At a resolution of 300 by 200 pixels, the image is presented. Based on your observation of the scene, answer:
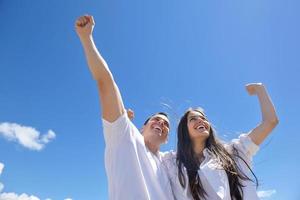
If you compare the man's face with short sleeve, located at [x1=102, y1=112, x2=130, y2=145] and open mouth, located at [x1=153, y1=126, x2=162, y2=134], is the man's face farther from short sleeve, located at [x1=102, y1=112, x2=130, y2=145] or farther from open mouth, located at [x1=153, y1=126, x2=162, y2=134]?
short sleeve, located at [x1=102, y1=112, x2=130, y2=145]

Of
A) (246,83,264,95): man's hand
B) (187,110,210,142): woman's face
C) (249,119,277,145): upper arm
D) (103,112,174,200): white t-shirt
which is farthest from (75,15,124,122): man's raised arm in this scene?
(246,83,264,95): man's hand

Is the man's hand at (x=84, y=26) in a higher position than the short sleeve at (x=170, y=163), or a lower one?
higher

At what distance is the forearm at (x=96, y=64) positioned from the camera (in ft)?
12.1

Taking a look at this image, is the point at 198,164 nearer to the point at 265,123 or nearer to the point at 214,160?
the point at 214,160

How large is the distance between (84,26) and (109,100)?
0.97 m

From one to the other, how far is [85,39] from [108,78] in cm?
55

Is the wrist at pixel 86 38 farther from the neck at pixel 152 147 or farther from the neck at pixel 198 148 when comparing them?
the neck at pixel 198 148

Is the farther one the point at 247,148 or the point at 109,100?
the point at 247,148

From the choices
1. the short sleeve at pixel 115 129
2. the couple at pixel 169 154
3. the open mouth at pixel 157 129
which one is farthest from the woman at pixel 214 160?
the short sleeve at pixel 115 129

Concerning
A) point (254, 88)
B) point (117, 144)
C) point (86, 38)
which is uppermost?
point (254, 88)

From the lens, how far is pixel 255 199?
446 cm

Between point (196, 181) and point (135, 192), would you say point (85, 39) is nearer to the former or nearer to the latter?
Result: point (135, 192)

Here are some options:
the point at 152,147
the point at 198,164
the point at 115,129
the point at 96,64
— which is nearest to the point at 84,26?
the point at 96,64

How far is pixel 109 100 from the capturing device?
365 centimetres
